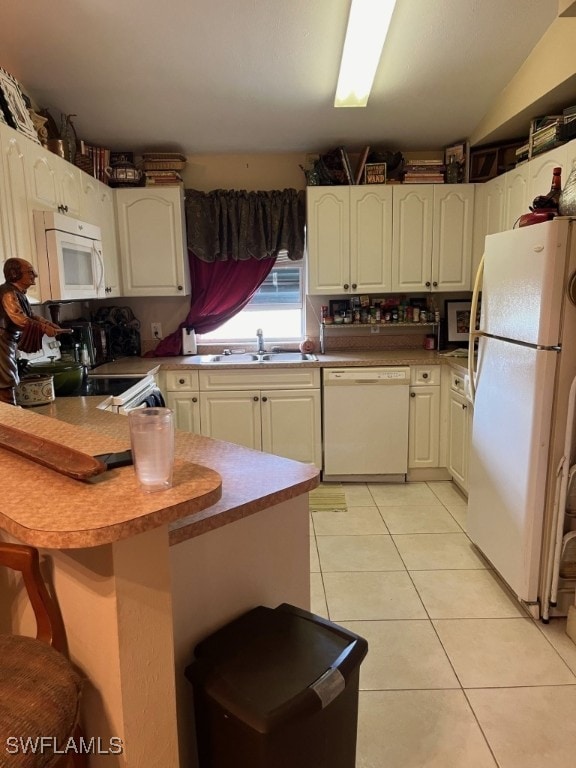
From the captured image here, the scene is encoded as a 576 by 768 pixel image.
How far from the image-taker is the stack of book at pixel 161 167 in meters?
3.73

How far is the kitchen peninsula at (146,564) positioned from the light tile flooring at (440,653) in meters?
0.73

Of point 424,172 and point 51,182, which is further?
point 424,172

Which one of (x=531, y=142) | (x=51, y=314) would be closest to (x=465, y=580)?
(x=531, y=142)

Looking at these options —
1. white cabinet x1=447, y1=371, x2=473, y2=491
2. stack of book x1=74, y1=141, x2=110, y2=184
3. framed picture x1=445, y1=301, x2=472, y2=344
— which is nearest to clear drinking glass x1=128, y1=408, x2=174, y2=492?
white cabinet x1=447, y1=371, x2=473, y2=491

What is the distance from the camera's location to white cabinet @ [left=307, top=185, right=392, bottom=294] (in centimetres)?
367

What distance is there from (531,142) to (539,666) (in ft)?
8.95

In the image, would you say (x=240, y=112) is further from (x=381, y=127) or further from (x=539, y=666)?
(x=539, y=666)

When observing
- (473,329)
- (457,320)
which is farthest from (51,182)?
(457,320)

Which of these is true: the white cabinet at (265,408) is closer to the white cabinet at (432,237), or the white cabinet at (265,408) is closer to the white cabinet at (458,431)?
the white cabinet at (458,431)

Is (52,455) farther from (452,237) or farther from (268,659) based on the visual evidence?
(452,237)

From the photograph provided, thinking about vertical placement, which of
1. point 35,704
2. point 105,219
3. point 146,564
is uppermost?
point 105,219

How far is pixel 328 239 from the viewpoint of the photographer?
12.2 ft

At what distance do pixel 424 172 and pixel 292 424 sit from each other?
6.58 feet

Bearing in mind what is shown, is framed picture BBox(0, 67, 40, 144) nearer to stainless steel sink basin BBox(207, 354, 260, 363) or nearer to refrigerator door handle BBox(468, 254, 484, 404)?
stainless steel sink basin BBox(207, 354, 260, 363)
